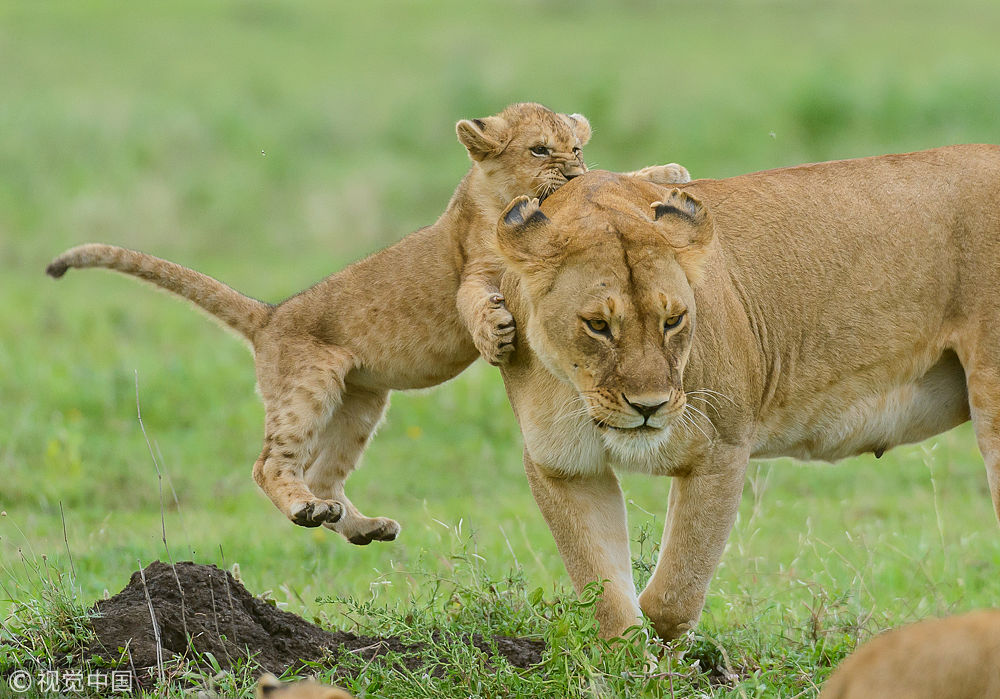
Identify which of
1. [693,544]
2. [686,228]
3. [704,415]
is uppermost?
[686,228]

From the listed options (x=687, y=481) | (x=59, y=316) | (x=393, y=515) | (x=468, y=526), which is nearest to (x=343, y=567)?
(x=468, y=526)

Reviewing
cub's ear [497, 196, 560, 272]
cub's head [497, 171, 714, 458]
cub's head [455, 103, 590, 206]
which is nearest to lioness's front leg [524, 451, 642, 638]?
cub's head [497, 171, 714, 458]

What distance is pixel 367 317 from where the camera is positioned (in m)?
5.20

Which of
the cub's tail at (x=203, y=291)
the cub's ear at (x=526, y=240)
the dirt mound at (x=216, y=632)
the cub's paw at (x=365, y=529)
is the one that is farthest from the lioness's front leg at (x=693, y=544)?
the cub's tail at (x=203, y=291)

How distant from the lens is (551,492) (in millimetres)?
4461

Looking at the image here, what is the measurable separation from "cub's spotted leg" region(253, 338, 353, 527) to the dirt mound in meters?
0.37

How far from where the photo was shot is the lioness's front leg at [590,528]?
173 inches

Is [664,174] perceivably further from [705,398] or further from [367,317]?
[367,317]

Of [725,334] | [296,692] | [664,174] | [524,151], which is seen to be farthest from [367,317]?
[296,692]

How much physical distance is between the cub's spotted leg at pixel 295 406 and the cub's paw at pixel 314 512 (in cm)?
14

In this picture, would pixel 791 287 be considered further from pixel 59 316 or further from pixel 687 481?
pixel 59 316

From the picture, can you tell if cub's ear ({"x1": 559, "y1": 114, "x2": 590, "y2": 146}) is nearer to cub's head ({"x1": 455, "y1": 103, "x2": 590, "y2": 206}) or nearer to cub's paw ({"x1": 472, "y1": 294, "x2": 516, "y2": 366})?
cub's head ({"x1": 455, "y1": 103, "x2": 590, "y2": 206})

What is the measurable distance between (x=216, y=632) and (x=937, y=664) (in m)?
2.27

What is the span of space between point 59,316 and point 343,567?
19.4 feet
